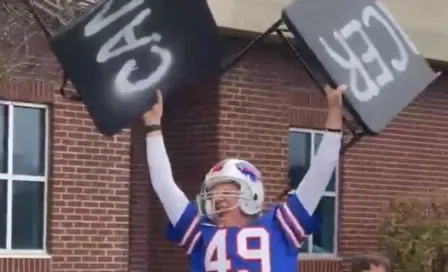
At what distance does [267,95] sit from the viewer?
11789mm

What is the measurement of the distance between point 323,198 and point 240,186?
308 inches

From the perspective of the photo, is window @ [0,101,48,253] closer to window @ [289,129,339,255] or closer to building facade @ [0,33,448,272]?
building facade @ [0,33,448,272]

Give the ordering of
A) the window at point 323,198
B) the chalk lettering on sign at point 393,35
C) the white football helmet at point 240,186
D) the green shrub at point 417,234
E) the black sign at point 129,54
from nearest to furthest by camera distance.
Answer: the white football helmet at point 240,186 → the black sign at point 129,54 → the chalk lettering on sign at point 393,35 → the green shrub at point 417,234 → the window at point 323,198

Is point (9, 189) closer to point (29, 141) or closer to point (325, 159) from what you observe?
point (29, 141)

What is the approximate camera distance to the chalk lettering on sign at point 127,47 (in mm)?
4895

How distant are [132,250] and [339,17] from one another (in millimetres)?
7263

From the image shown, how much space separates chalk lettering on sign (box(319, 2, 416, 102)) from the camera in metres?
4.93

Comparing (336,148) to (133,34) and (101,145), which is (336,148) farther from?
(101,145)

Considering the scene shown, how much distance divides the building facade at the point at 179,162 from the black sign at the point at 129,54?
403cm

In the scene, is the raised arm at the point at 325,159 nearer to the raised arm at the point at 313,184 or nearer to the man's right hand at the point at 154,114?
the raised arm at the point at 313,184

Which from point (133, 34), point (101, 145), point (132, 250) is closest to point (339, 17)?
point (133, 34)

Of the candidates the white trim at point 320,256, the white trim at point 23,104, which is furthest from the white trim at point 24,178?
the white trim at point 320,256

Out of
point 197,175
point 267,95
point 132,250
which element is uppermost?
point 267,95

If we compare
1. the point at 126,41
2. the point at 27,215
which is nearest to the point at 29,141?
the point at 27,215
